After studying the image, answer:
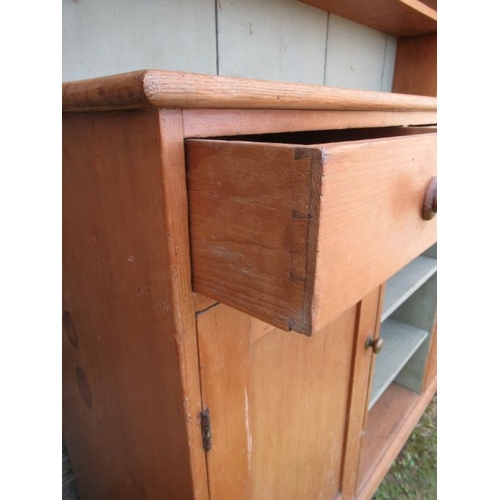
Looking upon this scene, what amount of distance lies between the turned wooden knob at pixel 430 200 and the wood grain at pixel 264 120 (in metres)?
0.13

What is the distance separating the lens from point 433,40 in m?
1.29

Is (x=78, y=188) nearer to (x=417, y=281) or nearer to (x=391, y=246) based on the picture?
(x=391, y=246)

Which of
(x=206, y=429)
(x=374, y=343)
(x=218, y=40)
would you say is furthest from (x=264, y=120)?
(x=374, y=343)

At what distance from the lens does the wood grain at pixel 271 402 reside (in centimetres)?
47

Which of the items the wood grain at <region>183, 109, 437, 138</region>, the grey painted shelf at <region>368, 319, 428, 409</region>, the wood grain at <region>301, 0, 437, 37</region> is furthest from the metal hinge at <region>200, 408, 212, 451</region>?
the wood grain at <region>301, 0, 437, 37</region>

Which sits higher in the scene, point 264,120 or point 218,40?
point 218,40

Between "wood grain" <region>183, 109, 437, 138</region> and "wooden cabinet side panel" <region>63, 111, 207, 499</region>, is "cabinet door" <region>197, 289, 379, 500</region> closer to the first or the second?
"wooden cabinet side panel" <region>63, 111, 207, 499</region>

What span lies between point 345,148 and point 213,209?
0.13 meters

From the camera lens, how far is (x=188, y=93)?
318 millimetres

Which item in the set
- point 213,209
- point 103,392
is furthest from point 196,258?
point 103,392

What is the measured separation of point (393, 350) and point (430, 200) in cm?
98

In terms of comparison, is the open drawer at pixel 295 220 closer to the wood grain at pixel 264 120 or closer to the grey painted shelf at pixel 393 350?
the wood grain at pixel 264 120

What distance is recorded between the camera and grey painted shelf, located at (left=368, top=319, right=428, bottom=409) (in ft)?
3.89

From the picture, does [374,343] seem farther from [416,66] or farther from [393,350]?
[416,66]
